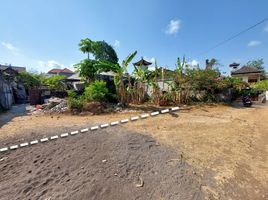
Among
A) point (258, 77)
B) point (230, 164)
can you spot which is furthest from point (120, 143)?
point (258, 77)

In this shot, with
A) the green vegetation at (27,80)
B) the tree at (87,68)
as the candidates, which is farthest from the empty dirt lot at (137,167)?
the green vegetation at (27,80)

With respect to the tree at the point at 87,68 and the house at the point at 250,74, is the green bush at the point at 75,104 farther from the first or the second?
the house at the point at 250,74

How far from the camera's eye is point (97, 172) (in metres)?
2.63

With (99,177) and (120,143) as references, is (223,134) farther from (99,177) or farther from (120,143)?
(99,177)

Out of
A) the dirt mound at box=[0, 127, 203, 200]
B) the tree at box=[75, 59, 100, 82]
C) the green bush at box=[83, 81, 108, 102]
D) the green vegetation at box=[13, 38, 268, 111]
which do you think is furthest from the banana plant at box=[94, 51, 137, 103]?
the dirt mound at box=[0, 127, 203, 200]

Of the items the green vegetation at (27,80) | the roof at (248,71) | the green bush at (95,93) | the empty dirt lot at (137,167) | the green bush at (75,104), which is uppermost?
the roof at (248,71)

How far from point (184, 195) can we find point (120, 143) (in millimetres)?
1956

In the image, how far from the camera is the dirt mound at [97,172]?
219cm

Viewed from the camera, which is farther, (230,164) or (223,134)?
(223,134)

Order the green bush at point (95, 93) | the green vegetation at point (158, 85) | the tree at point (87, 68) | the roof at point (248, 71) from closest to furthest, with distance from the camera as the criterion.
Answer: the green bush at point (95, 93), the green vegetation at point (158, 85), the tree at point (87, 68), the roof at point (248, 71)

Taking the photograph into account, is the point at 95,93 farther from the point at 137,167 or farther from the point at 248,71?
the point at 248,71

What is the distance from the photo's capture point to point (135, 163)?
2.94 m

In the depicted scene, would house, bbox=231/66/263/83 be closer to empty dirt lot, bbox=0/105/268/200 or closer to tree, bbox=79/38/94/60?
tree, bbox=79/38/94/60

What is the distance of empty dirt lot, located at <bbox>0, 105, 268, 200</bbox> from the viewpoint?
2.22m
